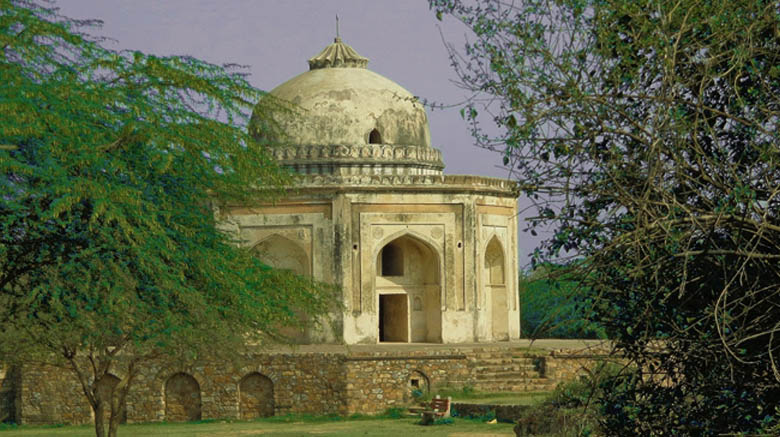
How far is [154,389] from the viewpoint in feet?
69.4

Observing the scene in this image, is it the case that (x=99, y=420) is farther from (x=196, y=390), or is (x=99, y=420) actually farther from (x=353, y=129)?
(x=353, y=129)

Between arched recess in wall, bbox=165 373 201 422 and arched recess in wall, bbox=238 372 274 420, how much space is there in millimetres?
781

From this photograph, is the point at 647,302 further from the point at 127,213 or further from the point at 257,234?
the point at 257,234

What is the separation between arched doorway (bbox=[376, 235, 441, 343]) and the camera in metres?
25.0

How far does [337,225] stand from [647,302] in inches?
727

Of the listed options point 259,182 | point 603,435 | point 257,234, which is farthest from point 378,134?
point 603,435

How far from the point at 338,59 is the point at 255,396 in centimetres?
938

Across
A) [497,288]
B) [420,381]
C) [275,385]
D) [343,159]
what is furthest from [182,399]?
[497,288]

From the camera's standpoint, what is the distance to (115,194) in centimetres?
916

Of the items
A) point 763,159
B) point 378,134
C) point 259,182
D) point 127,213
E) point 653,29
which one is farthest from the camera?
point 378,134

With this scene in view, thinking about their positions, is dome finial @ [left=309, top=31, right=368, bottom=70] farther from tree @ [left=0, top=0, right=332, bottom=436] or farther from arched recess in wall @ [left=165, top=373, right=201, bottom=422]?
tree @ [left=0, top=0, right=332, bottom=436]

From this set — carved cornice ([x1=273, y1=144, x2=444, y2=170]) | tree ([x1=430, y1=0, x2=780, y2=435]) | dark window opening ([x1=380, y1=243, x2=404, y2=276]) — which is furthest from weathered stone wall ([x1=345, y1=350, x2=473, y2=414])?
tree ([x1=430, y1=0, x2=780, y2=435])

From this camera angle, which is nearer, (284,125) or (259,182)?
(259,182)

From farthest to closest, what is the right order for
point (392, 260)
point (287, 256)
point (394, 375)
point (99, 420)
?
point (392, 260) < point (287, 256) < point (394, 375) < point (99, 420)
